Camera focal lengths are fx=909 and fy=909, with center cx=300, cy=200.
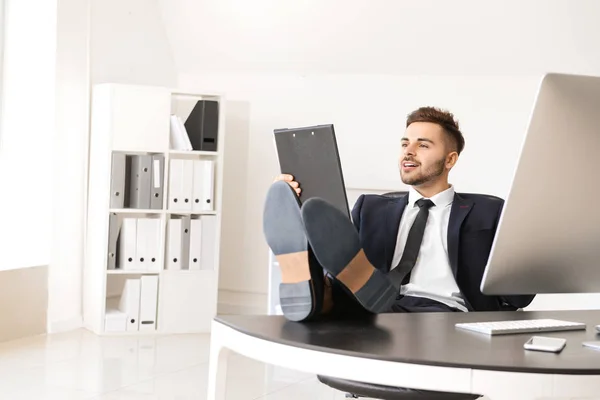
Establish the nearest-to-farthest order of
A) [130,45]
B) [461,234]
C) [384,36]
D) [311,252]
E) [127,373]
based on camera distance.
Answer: [311,252], [461,234], [127,373], [384,36], [130,45]

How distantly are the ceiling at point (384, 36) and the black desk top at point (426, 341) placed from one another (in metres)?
2.82

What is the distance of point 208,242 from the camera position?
16.7ft

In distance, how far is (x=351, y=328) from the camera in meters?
1.76

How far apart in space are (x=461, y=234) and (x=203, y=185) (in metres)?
2.64

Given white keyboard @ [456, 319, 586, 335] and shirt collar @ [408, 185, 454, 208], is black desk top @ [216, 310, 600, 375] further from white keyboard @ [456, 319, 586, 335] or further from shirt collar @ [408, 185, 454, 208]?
shirt collar @ [408, 185, 454, 208]

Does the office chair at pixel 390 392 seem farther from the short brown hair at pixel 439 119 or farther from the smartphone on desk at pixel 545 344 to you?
the short brown hair at pixel 439 119

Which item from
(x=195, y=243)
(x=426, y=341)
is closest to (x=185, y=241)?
(x=195, y=243)

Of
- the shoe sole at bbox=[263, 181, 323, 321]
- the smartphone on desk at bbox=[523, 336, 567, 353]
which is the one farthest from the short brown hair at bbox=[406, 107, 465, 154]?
the smartphone on desk at bbox=[523, 336, 567, 353]

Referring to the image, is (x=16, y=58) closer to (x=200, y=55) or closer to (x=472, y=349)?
(x=200, y=55)

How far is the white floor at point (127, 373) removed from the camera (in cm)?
362

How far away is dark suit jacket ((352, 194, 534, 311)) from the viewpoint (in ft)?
8.42

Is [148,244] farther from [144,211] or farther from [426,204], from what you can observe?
[426,204]

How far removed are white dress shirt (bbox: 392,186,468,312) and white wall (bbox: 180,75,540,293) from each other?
2.15m

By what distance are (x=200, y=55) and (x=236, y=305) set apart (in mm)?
1582
